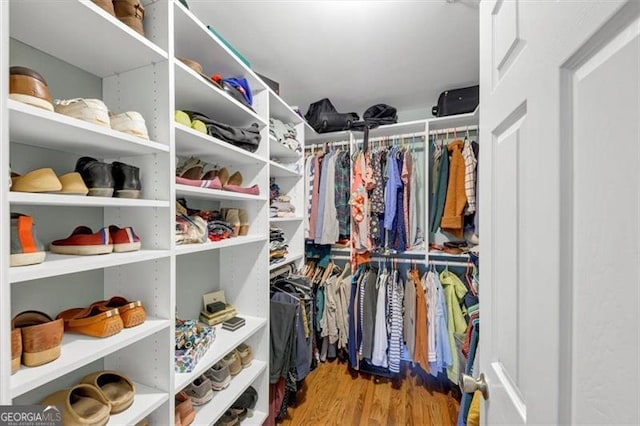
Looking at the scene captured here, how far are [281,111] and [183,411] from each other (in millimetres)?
1747

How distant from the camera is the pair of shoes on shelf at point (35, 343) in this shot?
23.9 inches

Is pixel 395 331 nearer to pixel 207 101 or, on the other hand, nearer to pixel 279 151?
pixel 279 151

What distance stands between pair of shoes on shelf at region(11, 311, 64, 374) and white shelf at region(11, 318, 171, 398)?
0.02m

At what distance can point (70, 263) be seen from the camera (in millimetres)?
669

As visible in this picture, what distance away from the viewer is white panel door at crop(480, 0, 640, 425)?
0.31m

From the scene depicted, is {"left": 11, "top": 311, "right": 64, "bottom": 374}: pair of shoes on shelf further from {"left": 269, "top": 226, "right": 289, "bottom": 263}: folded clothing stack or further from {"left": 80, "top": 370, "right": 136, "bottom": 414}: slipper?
{"left": 269, "top": 226, "right": 289, "bottom": 263}: folded clothing stack

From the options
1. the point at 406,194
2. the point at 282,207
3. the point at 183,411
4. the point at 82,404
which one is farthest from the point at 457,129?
the point at 82,404

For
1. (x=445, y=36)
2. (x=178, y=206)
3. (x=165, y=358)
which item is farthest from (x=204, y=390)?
(x=445, y=36)

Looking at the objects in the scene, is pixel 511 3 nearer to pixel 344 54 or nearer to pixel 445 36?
pixel 445 36

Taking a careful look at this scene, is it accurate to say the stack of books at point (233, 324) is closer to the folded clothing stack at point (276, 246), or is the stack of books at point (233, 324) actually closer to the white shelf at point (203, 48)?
the folded clothing stack at point (276, 246)

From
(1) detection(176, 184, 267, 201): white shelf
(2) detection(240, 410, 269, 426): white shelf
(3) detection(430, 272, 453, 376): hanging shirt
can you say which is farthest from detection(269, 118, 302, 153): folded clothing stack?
(2) detection(240, 410, 269, 426): white shelf

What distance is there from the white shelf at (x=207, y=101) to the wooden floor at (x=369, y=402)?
6.22ft

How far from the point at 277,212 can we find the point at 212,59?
0.99 m

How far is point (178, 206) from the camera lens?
45.4 inches
